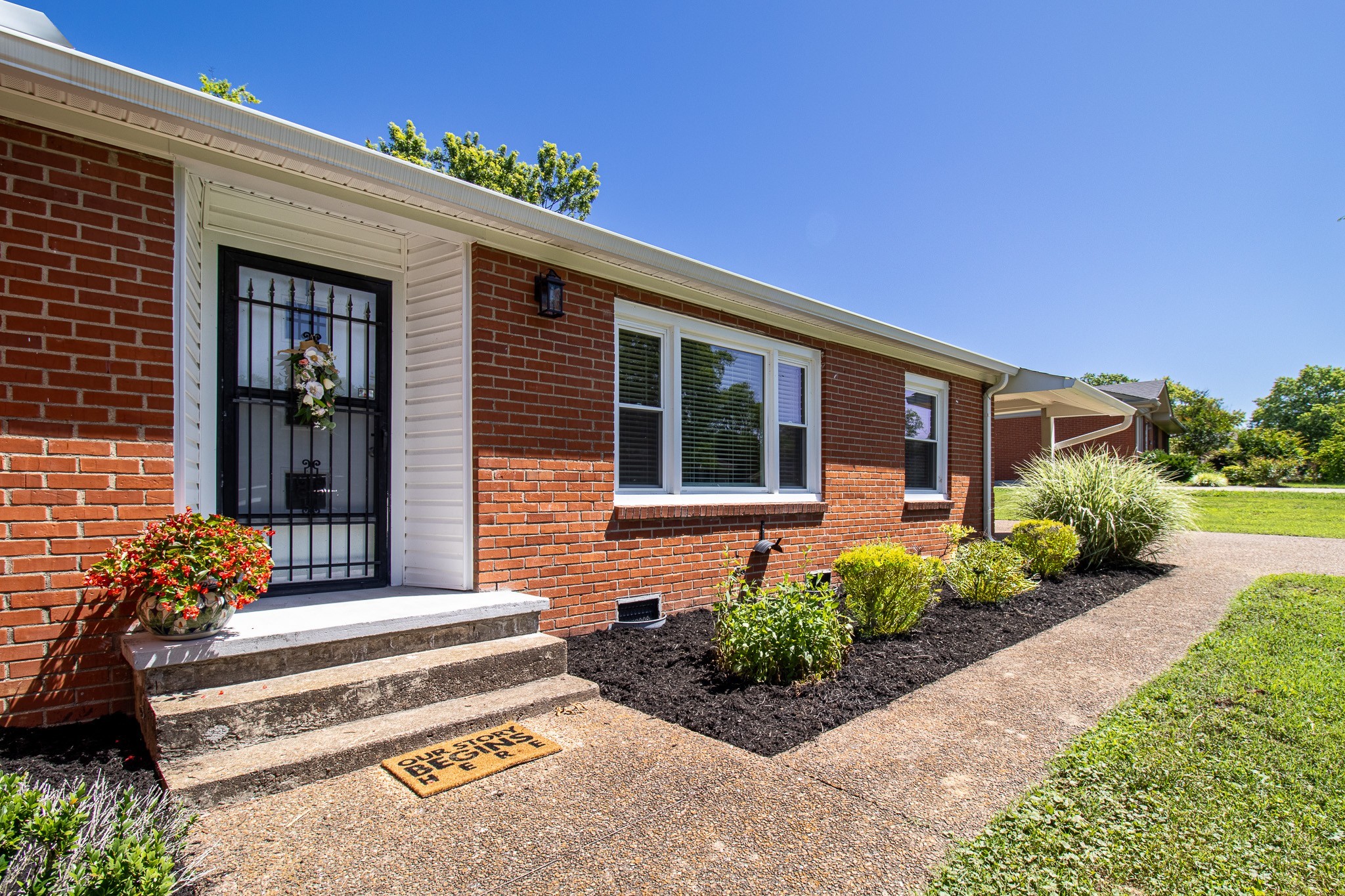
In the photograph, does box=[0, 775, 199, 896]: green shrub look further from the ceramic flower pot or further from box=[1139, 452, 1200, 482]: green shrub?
box=[1139, 452, 1200, 482]: green shrub

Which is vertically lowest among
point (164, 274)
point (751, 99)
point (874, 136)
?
point (164, 274)

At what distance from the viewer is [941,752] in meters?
3.12

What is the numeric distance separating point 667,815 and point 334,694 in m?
1.63

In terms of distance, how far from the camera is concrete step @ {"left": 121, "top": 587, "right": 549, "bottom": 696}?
2.85 metres

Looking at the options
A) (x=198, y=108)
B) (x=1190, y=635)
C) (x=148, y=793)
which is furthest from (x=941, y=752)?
(x=198, y=108)

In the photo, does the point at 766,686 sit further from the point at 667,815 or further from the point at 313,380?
the point at 313,380

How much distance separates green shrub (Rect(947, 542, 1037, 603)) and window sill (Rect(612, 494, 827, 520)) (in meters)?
1.46

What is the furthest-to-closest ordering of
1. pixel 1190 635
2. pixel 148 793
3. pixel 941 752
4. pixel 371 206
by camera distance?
pixel 1190 635 < pixel 371 206 < pixel 941 752 < pixel 148 793

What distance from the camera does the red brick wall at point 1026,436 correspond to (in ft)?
82.3

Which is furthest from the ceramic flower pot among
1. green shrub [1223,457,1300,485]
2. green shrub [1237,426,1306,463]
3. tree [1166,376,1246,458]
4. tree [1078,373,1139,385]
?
tree [1078,373,1139,385]

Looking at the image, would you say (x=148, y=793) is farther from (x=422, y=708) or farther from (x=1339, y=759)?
(x=1339, y=759)

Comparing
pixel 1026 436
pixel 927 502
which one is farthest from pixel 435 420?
pixel 1026 436

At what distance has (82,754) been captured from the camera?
270 centimetres

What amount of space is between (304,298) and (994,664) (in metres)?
5.29
